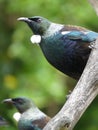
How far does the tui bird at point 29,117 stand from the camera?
2.14 m

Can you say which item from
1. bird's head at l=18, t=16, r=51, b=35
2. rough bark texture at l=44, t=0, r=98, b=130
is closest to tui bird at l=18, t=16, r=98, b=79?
bird's head at l=18, t=16, r=51, b=35

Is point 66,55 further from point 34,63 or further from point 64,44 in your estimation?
point 34,63

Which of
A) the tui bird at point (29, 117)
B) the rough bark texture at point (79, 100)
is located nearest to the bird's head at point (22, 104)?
the tui bird at point (29, 117)

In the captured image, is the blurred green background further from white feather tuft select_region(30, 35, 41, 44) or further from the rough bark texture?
the rough bark texture

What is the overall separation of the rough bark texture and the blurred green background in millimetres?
1542

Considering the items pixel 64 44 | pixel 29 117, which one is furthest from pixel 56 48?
pixel 29 117

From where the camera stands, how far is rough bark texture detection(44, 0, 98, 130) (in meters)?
1.67

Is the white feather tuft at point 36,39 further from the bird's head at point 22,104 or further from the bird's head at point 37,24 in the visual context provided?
the bird's head at point 22,104

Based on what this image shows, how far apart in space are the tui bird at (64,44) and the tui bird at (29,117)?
0.23 meters

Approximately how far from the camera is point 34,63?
3488mm

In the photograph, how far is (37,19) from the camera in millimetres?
2029

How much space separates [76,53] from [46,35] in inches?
4.6

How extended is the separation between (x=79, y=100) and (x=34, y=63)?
1.76 metres

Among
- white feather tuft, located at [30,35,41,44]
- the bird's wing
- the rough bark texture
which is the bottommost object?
the rough bark texture
